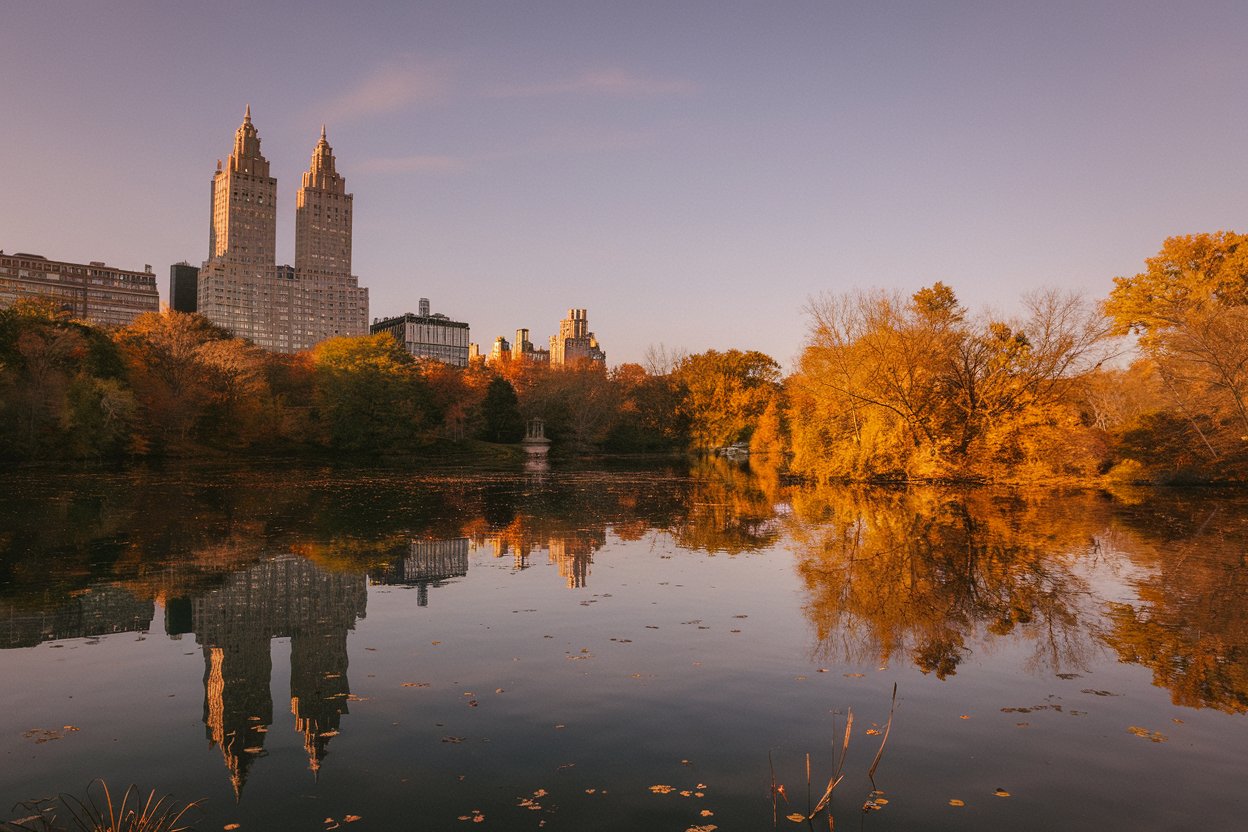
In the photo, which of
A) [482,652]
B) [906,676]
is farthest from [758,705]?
[482,652]

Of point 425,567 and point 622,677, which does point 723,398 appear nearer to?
point 425,567

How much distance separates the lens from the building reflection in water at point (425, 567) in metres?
15.8

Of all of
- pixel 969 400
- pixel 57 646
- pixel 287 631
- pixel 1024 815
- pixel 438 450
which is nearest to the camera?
pixel 1024 815

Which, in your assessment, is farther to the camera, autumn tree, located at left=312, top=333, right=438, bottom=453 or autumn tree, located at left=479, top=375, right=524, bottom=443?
autumn tree, located at left=479, top=375, right=524, bottom=443

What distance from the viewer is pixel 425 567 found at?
17609 mm

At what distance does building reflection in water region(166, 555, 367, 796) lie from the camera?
326 inches

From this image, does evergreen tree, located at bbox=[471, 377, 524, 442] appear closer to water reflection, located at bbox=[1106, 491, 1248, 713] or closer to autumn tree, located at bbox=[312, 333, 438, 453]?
autumn tree, located at bbox=[312, 333, 438, 453]

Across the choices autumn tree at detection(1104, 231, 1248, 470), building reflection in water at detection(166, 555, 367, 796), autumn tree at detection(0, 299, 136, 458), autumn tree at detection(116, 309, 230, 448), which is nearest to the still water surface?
building reflection in water at detection(166, 555, 367, 796)

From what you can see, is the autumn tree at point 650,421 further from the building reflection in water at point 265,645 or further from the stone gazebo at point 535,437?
the building reflection in water at point 265,645

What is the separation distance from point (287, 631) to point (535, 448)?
84.6 metres

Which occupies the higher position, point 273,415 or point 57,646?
point 273,415

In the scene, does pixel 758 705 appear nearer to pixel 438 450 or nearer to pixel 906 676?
pixel 906 676

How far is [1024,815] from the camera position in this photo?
6633mm

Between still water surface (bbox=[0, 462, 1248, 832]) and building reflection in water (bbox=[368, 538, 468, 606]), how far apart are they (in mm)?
156
